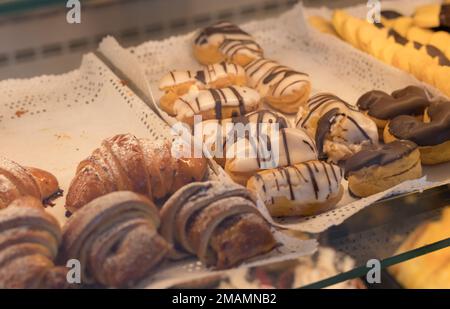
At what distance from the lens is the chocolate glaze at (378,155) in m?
1.16

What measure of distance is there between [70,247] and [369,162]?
0.60 m

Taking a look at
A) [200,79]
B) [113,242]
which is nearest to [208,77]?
[200,79]

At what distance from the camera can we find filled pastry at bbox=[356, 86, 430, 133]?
137 cm

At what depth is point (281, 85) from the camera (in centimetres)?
153

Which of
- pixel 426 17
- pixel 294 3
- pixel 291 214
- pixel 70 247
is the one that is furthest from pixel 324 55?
pixel 70 247

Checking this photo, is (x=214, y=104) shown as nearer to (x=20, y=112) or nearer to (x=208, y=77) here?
(x=208, y=77)

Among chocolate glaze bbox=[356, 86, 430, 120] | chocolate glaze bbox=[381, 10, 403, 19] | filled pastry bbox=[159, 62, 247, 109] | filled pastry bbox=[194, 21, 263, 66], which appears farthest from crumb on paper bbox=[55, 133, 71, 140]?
chocolate glaze bbox=[381, 10, 403, 19]

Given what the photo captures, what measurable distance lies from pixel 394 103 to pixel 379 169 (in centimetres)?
28

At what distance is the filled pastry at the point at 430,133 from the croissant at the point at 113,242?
0.65 metres

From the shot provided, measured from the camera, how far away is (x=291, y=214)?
1.11 meters

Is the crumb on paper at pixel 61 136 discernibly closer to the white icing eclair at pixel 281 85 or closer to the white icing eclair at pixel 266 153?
the white icing eclair at pixel 266 153

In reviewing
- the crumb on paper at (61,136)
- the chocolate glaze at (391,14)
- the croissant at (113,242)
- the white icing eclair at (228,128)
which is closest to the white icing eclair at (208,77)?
the white icing eclair at (228,128)

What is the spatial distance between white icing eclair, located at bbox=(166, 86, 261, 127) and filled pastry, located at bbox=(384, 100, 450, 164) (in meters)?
0.35

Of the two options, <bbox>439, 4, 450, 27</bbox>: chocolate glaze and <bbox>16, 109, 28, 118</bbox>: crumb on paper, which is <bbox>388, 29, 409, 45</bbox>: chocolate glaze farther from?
<bbox>16, 109, 28, 118</bbox>: crumb on paper
